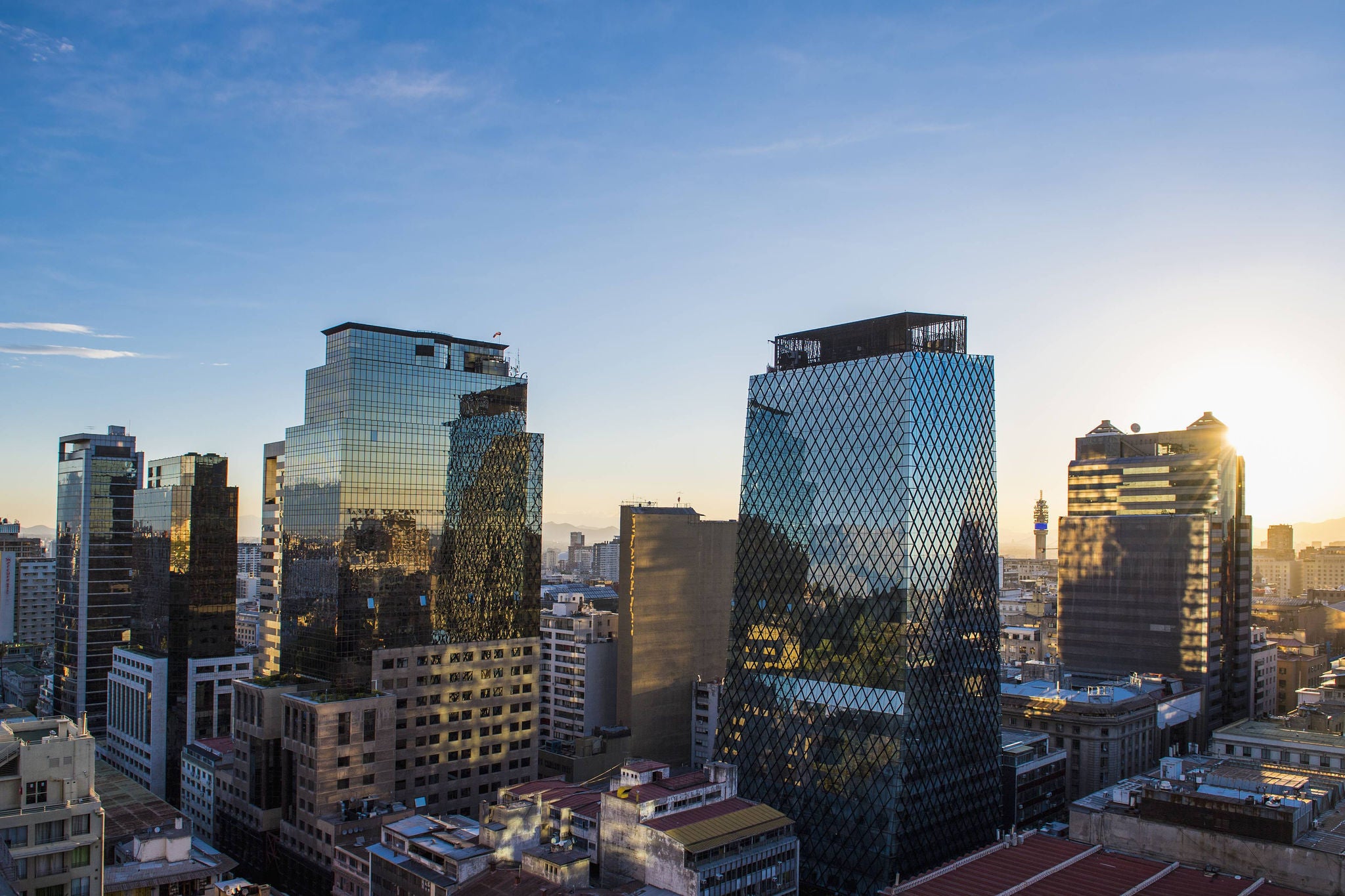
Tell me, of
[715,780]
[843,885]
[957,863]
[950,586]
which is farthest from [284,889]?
[950,586]

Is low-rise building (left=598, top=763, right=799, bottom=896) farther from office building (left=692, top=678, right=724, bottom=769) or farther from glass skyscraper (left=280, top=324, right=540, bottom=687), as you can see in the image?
office building (left=692, top=678, right=724, bottom=769)

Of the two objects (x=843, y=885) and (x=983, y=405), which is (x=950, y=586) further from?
(x=843, y=885)

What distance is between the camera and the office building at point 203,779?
152m

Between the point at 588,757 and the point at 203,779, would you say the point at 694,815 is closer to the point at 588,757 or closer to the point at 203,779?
the point at 588,757

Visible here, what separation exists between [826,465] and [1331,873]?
7832 cm

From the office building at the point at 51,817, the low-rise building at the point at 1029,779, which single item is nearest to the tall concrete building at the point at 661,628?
the low-rise building at the point at 1029,779

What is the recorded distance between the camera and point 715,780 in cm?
11138

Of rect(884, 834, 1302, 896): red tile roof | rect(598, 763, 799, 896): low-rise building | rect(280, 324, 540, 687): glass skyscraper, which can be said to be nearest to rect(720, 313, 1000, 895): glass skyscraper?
rect(884, 834, 1302, 896): red tile roof

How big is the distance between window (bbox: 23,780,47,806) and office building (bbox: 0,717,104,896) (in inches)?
1.8

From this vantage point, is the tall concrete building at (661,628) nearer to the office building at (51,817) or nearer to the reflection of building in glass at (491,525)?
the reflection of building in glass at (491,525)

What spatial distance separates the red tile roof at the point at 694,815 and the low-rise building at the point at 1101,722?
7233cm

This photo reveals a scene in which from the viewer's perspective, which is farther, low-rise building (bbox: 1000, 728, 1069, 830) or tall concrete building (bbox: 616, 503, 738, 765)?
tall concrete building (bbox: 616, 503, 738, 765)

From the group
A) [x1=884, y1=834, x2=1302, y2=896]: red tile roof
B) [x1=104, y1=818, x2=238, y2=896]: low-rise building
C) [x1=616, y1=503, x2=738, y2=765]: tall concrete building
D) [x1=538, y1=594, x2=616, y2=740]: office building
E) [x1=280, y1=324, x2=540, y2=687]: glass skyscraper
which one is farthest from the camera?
[x1=538, y1=594, x2=616, y2=740]: office building

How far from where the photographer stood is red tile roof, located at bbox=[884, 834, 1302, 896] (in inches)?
3516
